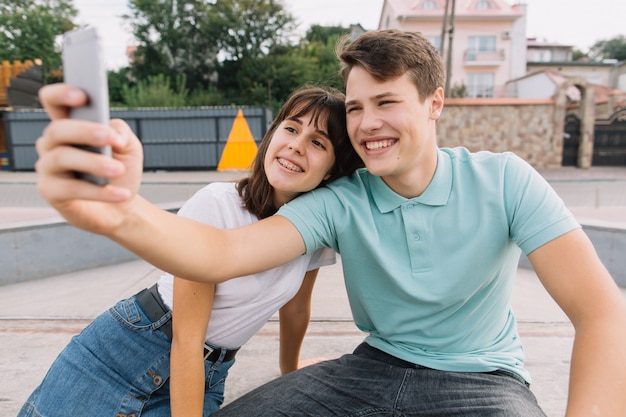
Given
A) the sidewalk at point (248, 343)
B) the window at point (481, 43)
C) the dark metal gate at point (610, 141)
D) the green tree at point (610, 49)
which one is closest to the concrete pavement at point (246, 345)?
the sidewalk at point (248, 343)

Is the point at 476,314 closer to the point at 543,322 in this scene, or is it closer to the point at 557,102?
the point at 543,322

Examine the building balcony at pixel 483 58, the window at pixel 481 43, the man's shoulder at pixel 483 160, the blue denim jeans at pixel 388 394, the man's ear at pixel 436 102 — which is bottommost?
the blue denim jeans at pixel 388 394

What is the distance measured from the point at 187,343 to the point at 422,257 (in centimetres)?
86

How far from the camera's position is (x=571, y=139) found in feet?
58.7

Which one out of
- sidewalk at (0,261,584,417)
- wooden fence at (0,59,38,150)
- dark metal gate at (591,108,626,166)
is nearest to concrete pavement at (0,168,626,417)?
sidewalk at (0,261,584,417)

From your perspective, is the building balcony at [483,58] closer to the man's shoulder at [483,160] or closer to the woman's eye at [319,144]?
the man's shoulder at [483,160]

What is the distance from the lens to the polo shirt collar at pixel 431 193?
5.70 feet

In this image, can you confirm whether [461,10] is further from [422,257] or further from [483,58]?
[422,257]

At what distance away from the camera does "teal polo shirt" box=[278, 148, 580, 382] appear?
5.40 feet

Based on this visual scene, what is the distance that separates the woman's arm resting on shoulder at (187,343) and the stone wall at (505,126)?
16.3 meters

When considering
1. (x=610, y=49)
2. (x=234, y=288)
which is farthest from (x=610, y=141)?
(x=610, y=49)

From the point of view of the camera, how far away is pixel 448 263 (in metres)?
1.66

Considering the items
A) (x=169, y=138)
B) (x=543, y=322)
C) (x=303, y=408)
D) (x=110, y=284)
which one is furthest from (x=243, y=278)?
(x=169, y=138)

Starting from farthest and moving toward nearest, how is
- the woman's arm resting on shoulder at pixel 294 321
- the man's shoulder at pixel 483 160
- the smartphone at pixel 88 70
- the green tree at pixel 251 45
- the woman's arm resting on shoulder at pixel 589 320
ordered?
1. the green tree at pixel 251 45
2. the woman's arm resting on shoulder at pixel 294 321
3. the man's shoulder at pixel 483 160
4. the woman's arm resting on shoulder at pixel 589 320
5. the smartphone at pixel 88 70
